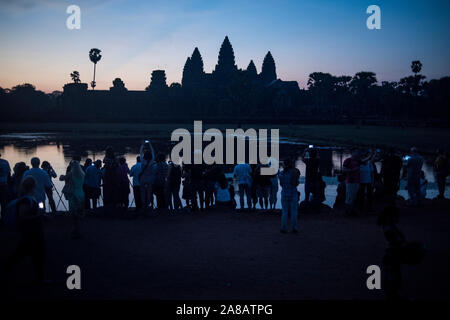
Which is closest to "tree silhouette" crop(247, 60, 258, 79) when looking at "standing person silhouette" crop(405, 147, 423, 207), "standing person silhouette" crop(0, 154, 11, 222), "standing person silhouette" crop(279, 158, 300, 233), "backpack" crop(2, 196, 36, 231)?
"standing person silhouette" crop(405, 147, 423, 207)

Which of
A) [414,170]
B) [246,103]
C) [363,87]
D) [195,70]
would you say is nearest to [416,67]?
[363,87]

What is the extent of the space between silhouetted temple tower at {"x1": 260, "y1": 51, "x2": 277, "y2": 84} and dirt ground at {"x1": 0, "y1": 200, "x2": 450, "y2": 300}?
11609 cm

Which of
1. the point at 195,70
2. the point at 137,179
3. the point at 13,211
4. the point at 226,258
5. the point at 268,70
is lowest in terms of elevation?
the point at 226,258

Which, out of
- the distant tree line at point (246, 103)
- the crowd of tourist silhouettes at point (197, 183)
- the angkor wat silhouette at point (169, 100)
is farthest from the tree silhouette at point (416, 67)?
the crowd of tourist silhouettes at point (197, 183)

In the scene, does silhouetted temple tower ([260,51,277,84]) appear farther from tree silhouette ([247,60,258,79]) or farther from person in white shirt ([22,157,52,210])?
person in white shirt ([22,157,52,210])

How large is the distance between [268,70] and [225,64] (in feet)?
81.1

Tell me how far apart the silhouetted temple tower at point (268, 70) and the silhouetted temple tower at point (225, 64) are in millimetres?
21510

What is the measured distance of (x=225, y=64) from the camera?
101625 mm

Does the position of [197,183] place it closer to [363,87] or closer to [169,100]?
[169,100]

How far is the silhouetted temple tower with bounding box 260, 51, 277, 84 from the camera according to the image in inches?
4788

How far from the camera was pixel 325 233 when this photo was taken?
762 cm

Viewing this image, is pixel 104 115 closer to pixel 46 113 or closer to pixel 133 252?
pixel 46 113

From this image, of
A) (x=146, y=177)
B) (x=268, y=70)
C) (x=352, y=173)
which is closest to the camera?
(x=352, y=173)

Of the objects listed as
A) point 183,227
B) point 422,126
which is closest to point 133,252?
point 183,227
